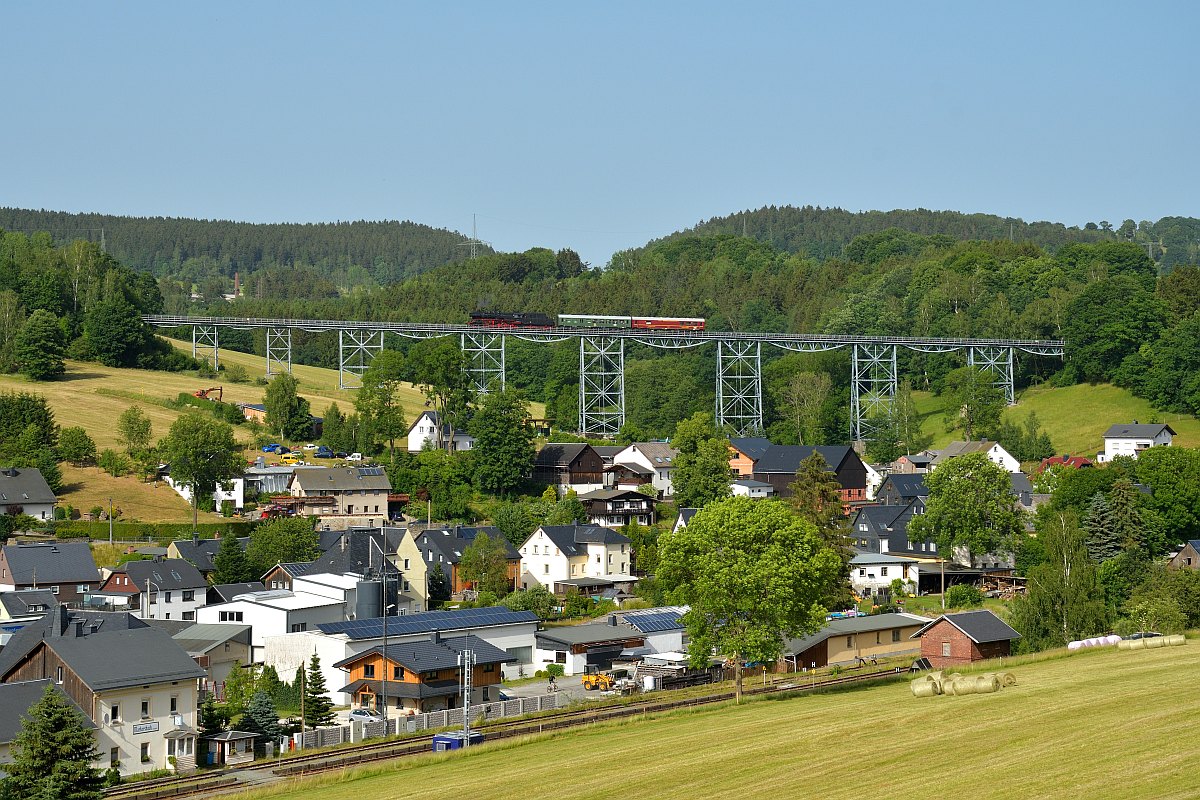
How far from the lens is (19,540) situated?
5734cm

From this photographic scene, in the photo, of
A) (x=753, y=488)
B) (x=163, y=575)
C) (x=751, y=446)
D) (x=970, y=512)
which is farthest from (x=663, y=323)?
(x=163, y=575)

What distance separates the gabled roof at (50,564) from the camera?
5128 centimetres

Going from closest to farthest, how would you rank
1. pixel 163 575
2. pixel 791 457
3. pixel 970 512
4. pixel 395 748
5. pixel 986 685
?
1. pixel 986 685
2. pixel 395 748
3. pixel 163 575
4. pixel 970 512
5. pixel 791 457

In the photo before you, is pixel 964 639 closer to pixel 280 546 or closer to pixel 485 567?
pixel 485 567

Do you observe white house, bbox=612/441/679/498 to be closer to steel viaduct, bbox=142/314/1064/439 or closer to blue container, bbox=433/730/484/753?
steel viaduct, bbox=142/314/1064/439

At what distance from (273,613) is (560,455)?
105 ft

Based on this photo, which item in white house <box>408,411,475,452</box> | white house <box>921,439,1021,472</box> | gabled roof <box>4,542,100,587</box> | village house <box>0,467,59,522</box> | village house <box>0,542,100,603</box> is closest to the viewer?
village house <box>0,542,100,603</box>

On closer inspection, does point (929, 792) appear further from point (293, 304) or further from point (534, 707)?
point (293, 304)

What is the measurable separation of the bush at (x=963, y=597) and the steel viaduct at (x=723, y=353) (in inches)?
1406

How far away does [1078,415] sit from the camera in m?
89.2

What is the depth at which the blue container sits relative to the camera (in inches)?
1252

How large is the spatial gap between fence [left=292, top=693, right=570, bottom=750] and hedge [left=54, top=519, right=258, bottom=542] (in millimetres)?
24604

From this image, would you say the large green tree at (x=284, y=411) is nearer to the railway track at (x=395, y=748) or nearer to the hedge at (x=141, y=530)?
the hedge at (x=141, y=530)

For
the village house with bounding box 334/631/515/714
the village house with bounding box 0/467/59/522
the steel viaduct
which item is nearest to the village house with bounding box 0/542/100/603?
the village house with bounding box 0/467/59/522
